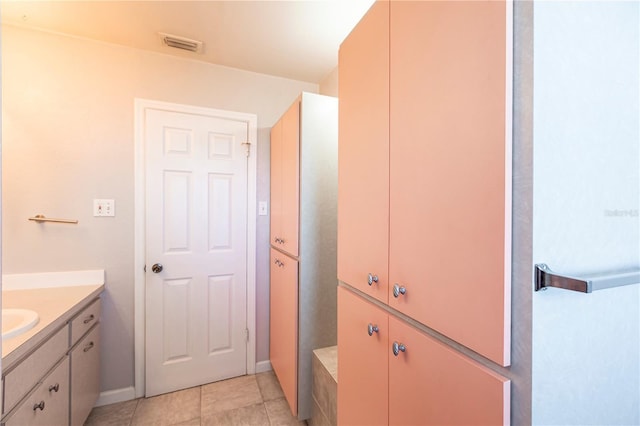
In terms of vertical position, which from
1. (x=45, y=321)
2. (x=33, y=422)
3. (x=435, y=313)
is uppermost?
(x=435, y=313)

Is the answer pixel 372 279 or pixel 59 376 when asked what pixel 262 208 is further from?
pixel 372 279

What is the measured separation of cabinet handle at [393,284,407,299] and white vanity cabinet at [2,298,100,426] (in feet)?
4.41

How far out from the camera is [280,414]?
6.26 ft

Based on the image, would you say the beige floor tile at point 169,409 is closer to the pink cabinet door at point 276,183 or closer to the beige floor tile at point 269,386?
the beige floor tile at point 269,386

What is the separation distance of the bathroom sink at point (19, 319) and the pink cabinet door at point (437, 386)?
1.46m

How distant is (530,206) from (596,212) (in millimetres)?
207

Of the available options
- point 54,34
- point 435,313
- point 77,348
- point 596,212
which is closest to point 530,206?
point 596,212

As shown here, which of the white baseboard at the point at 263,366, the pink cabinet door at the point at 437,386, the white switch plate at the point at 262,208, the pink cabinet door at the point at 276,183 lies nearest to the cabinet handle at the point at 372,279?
the pink cabinet door at the point at 437,386

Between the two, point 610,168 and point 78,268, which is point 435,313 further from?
point 78,268

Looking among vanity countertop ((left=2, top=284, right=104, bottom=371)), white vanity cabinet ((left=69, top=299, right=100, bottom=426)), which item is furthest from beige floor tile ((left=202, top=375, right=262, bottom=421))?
vanity countertop ((left=2, top=284, right=104, bottom=371))

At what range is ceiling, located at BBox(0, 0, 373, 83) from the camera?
1.60 metres

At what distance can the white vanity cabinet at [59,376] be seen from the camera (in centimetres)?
112

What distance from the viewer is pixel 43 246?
6.06 feet

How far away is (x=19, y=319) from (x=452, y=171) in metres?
1.86
